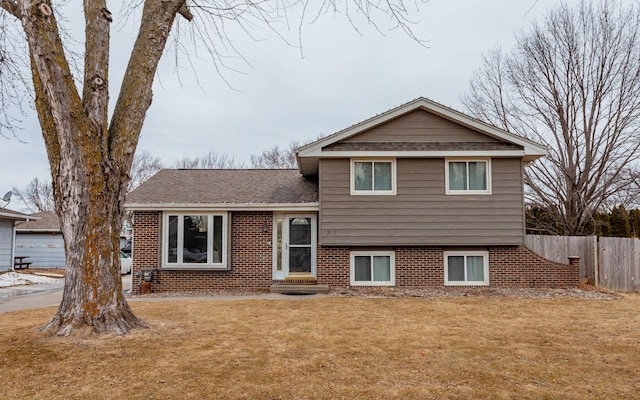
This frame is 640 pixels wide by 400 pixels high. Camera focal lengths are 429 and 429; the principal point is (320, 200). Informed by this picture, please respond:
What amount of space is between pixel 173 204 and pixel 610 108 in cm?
1566

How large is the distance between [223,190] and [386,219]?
4.99 metres

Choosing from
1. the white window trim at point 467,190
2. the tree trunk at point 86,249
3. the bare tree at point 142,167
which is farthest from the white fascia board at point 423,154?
the bare tree at point 142,167

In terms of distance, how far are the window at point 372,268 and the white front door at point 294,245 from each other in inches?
47.3

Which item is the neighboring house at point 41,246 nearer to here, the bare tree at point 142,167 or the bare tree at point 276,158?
the bare tree at point 142,167

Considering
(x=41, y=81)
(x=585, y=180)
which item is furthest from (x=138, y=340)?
(x=585, y=180)

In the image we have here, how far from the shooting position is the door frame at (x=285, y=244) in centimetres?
1227

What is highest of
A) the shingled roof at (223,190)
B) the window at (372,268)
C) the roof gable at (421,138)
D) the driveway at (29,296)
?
the roof gable at (421,138)

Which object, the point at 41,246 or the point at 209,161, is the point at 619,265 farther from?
the point at 209,161

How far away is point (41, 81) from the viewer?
6137 mm

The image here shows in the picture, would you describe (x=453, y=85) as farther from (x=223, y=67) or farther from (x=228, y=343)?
(x=228, y=343)

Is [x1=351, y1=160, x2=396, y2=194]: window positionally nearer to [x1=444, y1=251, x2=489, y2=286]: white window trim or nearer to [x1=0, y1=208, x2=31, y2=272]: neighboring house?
[x1=444, y1=251, x2=489, y2=286]: white window trim

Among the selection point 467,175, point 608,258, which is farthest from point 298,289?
point 608,258

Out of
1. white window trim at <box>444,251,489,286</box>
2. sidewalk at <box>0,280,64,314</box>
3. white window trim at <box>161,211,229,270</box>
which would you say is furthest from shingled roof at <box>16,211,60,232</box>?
white window trim at <box>444,251,489,286</box>

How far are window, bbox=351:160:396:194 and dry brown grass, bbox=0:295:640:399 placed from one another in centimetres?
442
